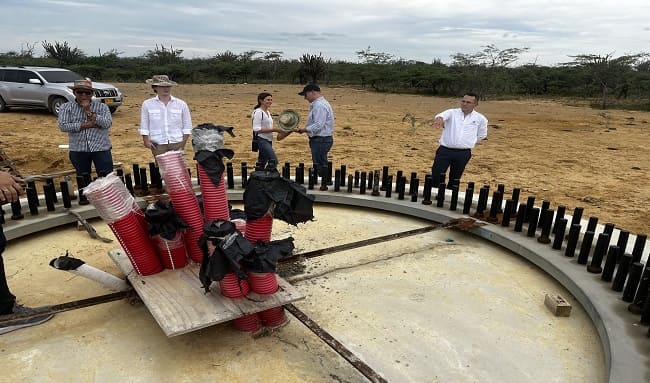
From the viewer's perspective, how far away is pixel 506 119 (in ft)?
52.5

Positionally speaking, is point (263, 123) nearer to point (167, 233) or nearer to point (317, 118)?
point (317, 118)

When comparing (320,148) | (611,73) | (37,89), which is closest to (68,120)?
(320,148)

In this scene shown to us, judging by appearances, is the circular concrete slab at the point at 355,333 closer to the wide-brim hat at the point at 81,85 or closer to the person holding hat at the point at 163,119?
the person holding hat at the point at 163,119

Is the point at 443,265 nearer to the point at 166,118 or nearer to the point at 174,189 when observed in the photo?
the point at 174,189

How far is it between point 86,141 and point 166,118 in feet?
2.72

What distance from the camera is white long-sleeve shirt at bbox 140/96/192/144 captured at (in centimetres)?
479

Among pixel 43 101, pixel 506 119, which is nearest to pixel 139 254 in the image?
pixel 43 101

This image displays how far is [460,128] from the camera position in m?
5.15

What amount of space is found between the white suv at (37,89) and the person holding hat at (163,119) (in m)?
9.31

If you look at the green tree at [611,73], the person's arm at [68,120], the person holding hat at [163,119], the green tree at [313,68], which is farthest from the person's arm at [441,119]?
the green tree at [313,68]

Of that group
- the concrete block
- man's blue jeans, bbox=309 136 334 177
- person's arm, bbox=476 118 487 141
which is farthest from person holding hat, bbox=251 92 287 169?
the concrete block

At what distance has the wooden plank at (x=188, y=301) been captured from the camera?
8.20ft

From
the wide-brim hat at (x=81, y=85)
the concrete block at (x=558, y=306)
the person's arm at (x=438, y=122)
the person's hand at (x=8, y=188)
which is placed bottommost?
the concrete block at (x=558, y=306)

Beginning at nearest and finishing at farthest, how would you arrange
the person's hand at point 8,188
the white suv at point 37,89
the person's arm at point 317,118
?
1. the person's hand at point 8,188
2. the person's arm at point 317,118
3. the white suv at point 37,89
